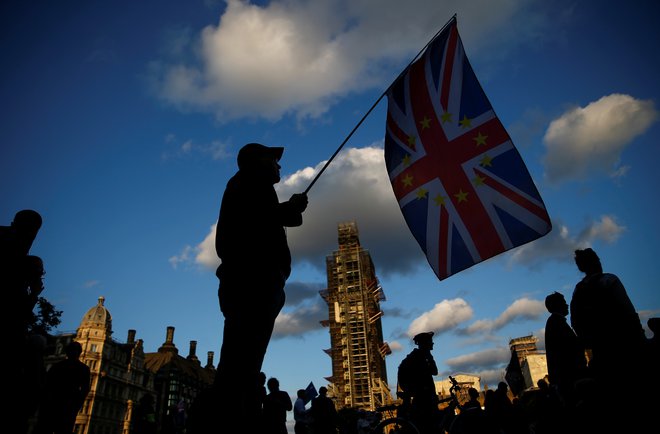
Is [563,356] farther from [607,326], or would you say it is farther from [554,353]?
[607,326]

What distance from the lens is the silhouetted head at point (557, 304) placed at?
428 cm

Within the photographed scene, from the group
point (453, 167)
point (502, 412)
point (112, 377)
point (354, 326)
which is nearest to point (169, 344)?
point (112, 377)

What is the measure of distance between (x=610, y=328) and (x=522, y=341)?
106 m

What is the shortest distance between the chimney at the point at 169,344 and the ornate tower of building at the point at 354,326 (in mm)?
32689

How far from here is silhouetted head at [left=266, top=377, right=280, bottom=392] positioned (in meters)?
6.95

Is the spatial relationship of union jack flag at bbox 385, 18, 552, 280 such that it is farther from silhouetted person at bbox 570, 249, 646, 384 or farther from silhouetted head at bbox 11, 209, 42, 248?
silhouetted head at bbox 11, 209, 42, 248

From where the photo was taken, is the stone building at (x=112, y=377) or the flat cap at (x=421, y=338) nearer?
the flat cap at (x=421, y=338)

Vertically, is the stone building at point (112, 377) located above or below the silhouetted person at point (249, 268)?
above

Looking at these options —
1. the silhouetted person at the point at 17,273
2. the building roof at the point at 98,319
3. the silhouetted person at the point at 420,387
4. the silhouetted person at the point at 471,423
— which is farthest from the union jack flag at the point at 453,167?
the building roof at the point at 98,319

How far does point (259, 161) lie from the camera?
2850 millimetres

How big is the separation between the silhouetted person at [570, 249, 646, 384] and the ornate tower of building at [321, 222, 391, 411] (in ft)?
168

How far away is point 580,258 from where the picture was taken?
3629 millimetres

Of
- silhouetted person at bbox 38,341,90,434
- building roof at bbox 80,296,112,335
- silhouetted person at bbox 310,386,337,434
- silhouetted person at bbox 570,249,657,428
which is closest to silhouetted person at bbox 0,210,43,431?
silhouetted person at bbox 38,341,90,434

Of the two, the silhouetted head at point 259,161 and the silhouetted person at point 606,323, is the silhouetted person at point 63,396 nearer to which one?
the silhouetted head at point 259,161
